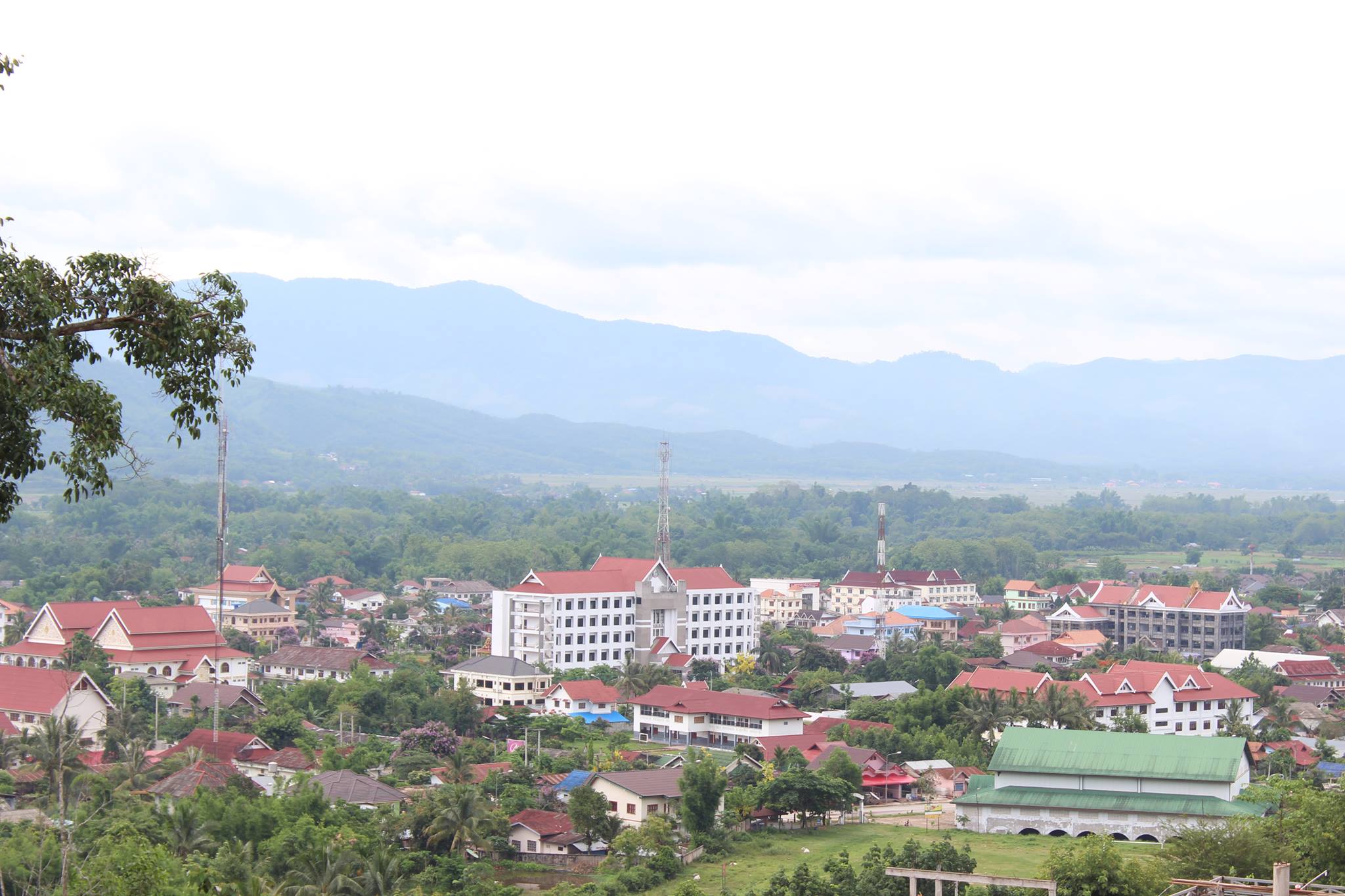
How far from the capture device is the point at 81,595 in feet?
214

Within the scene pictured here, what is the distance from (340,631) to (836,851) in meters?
37.4

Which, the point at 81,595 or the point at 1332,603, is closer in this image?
the point at 81,595

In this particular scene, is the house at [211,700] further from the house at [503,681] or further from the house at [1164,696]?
the house at [1164,696]

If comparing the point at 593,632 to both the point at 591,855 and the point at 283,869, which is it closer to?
the point at 591,855

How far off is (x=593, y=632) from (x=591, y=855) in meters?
24.0

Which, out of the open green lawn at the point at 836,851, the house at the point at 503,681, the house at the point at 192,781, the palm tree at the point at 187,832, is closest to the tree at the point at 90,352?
the palm tree at the point at 187,832

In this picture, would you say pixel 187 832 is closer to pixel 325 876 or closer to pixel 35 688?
pixel 325 876

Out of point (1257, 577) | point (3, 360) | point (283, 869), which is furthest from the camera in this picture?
A: point (1257, 577)

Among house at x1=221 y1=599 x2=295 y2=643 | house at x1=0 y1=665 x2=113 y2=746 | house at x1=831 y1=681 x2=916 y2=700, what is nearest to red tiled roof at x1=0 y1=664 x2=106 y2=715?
house at x1=0 y1=665 x2=113 y2=746

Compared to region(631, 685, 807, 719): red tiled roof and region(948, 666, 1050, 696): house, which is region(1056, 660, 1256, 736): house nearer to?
region(948, 666, 1050, 696): house

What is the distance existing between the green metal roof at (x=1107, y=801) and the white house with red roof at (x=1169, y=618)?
28743 millimetres

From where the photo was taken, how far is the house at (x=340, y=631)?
196 feet

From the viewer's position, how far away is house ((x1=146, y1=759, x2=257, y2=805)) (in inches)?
1124

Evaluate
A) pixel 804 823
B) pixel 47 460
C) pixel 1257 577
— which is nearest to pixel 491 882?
pixel 804 823
